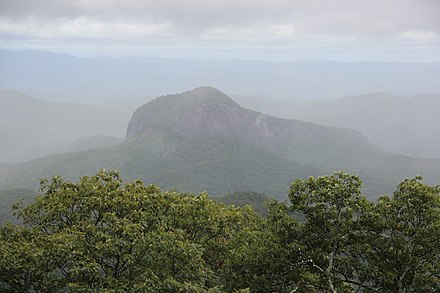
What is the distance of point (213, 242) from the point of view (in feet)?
74.3

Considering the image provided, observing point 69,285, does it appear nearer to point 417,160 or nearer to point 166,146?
point 166,146

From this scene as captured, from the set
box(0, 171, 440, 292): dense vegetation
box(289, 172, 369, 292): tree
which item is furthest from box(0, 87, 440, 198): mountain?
box(289, 172, 369, 292): tree

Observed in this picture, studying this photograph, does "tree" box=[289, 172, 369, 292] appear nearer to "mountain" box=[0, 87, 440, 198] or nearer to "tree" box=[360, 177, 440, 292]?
"tree" box=[360, 177, 440, 292]

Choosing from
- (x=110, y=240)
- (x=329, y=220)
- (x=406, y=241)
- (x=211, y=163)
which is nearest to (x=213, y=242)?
(x=329, y=220)

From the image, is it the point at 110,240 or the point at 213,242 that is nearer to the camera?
the point at 110,240

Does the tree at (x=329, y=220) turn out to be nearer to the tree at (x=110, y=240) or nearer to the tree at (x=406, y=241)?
the tree at (x=406, y=241)

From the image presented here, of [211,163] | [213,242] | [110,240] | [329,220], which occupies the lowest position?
[211,163]

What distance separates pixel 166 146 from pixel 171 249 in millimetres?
166636

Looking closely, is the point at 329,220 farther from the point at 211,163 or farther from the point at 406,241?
the point at 211,163

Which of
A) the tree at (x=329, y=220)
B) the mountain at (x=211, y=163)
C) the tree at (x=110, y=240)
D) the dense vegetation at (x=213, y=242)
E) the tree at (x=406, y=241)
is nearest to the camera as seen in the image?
the tree at (x=110, y=240)

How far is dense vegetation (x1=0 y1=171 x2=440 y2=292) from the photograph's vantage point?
16.7 meters

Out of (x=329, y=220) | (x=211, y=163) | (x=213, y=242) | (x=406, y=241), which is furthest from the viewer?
(x=211, y=163)

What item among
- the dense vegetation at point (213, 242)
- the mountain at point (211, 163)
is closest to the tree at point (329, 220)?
the dense vegetation at point (213, 242)

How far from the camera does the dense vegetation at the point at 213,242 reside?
16688 millimetres
